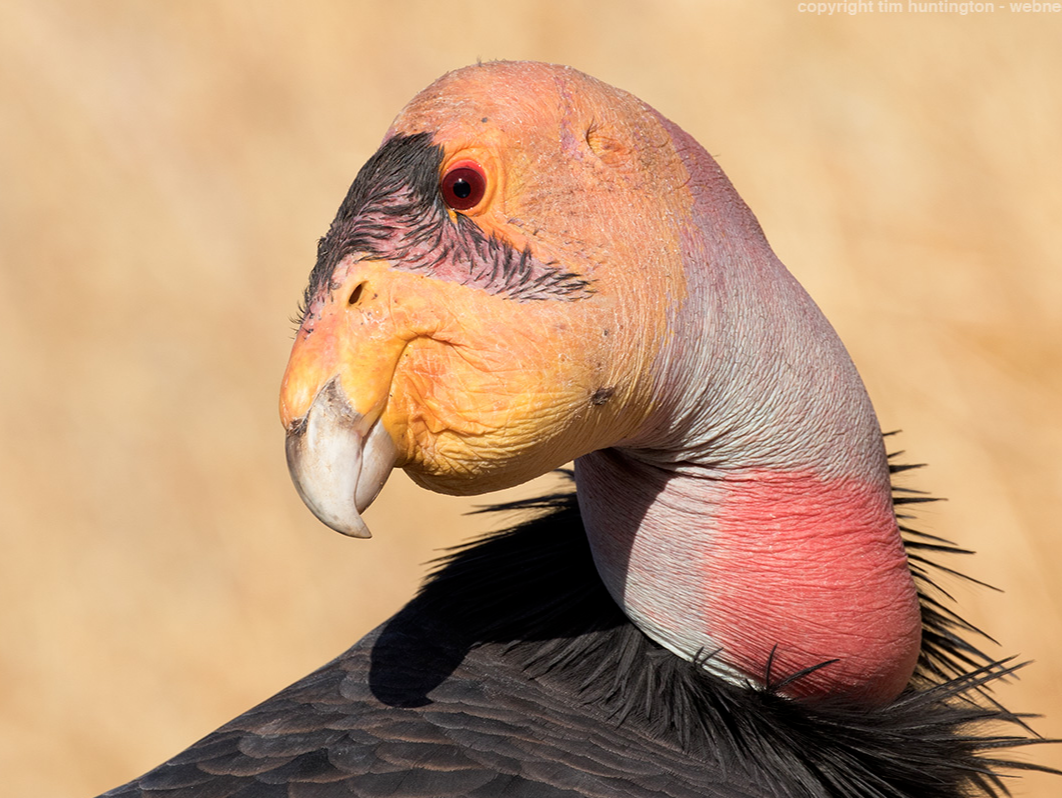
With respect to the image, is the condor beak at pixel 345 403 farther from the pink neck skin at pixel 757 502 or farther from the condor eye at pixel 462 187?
the pink neck skin at pixel 757 502

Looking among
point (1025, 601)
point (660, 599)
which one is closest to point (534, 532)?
point (660, 599)

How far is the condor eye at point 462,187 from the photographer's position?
1750 mm

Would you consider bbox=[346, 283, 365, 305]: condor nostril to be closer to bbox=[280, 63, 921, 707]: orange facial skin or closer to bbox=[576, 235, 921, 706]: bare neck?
bbox=[280, 63, 921, 707]: orange facial skin

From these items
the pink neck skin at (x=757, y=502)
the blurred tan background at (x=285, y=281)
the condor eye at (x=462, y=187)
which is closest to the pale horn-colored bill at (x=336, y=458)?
the condor eye at (x=462, y=187)

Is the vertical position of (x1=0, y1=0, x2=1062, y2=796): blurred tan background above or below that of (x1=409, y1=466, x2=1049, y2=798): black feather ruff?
above

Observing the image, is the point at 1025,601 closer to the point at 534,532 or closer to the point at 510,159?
the point at 534,532

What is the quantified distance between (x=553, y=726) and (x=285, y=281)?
570 cm

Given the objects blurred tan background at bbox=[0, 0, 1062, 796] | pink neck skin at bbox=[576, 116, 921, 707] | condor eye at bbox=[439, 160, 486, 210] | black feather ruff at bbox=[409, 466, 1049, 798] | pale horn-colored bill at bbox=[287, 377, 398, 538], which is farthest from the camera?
blurred tan background at bbox=[0, 0, 1062, 796]

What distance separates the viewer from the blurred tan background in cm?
661

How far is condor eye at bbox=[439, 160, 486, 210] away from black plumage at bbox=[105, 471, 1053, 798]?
1.09 meters

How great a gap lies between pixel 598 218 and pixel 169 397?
5.97 meters

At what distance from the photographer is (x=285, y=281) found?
294 inches

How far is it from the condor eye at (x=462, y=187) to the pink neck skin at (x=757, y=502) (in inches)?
17.9

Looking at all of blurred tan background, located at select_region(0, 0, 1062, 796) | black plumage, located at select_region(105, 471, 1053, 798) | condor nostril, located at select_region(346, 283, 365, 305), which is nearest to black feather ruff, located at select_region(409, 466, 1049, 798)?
black plumage, located at select_region(105, 471, 1053, 798)
